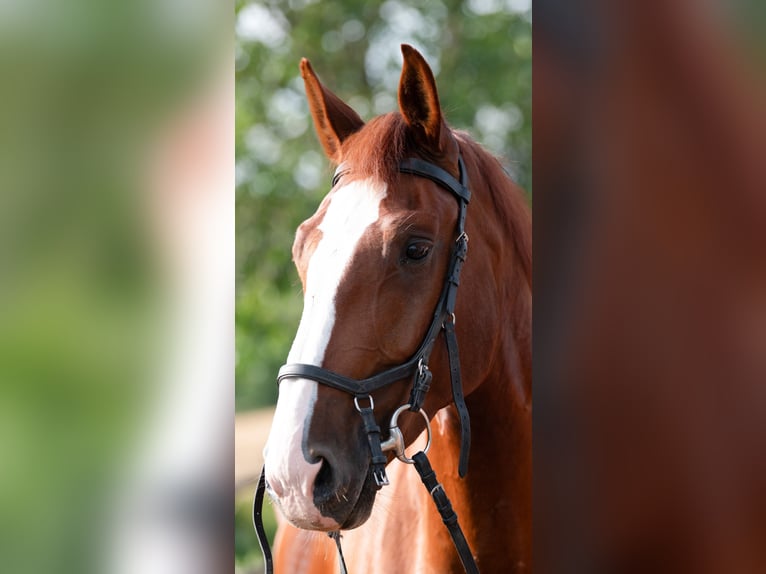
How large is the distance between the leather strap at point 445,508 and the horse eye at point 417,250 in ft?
1.13

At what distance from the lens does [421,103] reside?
1.33 meters

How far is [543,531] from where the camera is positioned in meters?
0.63

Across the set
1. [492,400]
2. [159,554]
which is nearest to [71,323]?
[159,554]

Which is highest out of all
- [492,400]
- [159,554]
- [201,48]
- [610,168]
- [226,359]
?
[201,48]

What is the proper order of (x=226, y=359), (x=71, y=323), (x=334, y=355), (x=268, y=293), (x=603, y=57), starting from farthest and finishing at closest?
1. (x=268, y=293)
2. (x=334, y=355)
3. (x=226, y=359)
4. (x=71, y=323)
5. (x=603, y=57)

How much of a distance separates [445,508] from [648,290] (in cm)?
81

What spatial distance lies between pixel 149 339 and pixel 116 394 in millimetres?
66

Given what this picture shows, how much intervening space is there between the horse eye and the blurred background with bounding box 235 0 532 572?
77cm

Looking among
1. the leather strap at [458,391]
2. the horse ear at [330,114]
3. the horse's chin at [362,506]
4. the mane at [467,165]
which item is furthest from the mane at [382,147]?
the horse's chin at [362,506]

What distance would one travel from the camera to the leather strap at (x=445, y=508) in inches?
49.1

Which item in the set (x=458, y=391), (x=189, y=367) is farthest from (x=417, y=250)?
(x=189, y=367)

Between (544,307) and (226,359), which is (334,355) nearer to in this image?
(226,359)

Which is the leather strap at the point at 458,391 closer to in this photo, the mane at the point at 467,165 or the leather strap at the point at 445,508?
the leather strap at the point at 445,508

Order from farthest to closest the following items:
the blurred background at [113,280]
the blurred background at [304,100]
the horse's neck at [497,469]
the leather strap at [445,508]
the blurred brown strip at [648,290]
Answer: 1. the blurred background at [304,100]
2. the horse's neck at [497,469]
3. the leather strap at [445,508]
4. the blurred background at [113,280]
5. the blurred brown strip at [648,290]
